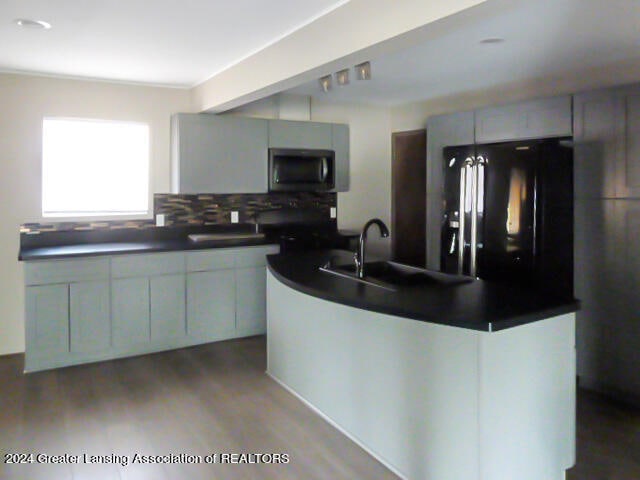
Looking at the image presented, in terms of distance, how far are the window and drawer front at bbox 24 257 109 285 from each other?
0.71 metres

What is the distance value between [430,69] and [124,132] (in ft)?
8.94

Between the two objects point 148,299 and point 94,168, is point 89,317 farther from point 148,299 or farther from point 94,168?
point 94,168

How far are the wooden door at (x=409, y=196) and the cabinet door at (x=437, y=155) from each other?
53cm

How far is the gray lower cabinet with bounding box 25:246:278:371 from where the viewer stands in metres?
3.87

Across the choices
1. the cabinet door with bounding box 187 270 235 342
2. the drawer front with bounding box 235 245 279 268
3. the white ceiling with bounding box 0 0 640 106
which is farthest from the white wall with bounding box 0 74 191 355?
the drawer front with bounding box 235 245 279 268

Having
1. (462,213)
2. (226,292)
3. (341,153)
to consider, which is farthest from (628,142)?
(226,292)

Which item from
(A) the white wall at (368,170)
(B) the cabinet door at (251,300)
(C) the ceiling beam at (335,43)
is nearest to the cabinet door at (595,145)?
(C) the ceiling beam at (335,43)

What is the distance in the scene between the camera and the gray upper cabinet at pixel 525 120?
378 cm

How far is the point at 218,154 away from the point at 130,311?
61.1 inches

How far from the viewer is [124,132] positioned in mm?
4719

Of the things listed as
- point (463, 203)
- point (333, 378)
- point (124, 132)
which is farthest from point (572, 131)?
point (124, 132)

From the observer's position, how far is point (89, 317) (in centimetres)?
402

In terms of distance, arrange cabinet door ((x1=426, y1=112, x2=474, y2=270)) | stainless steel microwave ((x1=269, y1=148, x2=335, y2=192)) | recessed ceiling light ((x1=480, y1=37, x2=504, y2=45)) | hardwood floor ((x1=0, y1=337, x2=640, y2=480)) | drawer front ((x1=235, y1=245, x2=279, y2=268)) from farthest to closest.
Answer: stainless steel microwave ((x1=269, y1=148, x2=335, y2=192)), drawer front ((x1=235, y1=245, x2=279, y2=268)), cabinet door ((x1=426, y1=112, x2=474, y2=270)), recessed ceiling light ((x1=480, y1=37, x2=504, y2=45)), hardwood floor ((x1=0, y1=337, x2=640, y2=480))

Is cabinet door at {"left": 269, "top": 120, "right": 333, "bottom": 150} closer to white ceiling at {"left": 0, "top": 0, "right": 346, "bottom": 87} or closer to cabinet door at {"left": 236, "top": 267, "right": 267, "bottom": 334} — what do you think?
white ceiling at {"left": 0, "top": 0, "right": 346, "bottom": 87}
